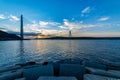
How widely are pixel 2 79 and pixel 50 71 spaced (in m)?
2.40

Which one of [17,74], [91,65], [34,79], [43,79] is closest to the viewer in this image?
[43,79]

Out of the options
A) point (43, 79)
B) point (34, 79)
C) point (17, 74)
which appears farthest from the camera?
point (17, 74)

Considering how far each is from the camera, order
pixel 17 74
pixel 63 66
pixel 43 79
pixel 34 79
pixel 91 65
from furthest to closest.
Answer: pixel 91 65 < pixel 17 74 < pixel 63 66 < pixel 34 79 < pixel 43 79

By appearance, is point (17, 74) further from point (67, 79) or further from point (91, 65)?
point (91, 65)

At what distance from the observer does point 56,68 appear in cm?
847

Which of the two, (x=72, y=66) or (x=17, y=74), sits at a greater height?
(x=72, y=66)

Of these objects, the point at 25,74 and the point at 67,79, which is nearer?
the point at 67,79

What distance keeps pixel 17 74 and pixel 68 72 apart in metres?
2.86

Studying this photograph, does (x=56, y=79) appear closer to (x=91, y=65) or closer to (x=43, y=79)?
(x=43, y=79)

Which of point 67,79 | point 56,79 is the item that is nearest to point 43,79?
point 56,79

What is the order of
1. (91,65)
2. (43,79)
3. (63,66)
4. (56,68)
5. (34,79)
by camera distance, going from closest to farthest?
(43,79), (34,79), (63,66), (56,68), (91,65)

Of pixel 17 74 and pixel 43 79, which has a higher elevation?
pixel 43 79

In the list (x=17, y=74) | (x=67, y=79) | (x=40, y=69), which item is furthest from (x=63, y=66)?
(x=17, y=74)

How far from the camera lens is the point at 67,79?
16.5 feet
